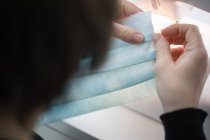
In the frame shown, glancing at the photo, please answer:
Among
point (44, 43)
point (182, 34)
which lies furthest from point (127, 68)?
point (44, 43)

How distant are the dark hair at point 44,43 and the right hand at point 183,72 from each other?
250mm

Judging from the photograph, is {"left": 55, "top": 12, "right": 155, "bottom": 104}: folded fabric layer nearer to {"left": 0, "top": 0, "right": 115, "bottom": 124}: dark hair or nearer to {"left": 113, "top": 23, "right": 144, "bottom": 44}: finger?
{"left": 113, "top": 23, "right": 144, "bottom": 44}: finger

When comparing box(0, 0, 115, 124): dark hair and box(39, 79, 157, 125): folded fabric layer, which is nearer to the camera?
box(0, 0, 115, 124): dark hair

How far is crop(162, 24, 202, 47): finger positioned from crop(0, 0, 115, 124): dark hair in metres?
0.29

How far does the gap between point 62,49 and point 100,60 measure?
6cm

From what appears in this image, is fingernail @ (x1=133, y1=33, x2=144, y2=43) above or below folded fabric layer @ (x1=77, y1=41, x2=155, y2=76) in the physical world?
above

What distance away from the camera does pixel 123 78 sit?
0.66 metres

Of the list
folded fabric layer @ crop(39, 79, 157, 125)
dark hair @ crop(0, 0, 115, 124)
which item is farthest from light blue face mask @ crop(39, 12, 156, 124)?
dark hair @ crop(0, 0, 115, 124)

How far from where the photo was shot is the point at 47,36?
351 millimetres

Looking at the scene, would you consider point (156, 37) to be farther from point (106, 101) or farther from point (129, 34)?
point (106, 101)

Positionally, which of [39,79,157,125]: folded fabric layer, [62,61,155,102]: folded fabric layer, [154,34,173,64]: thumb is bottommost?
[39,79,157,125]: folded fabric layer

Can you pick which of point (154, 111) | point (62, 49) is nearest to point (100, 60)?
point (62, 49)

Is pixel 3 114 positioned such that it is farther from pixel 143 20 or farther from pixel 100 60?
pixel 143 20

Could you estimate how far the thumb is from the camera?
0.63 metres
